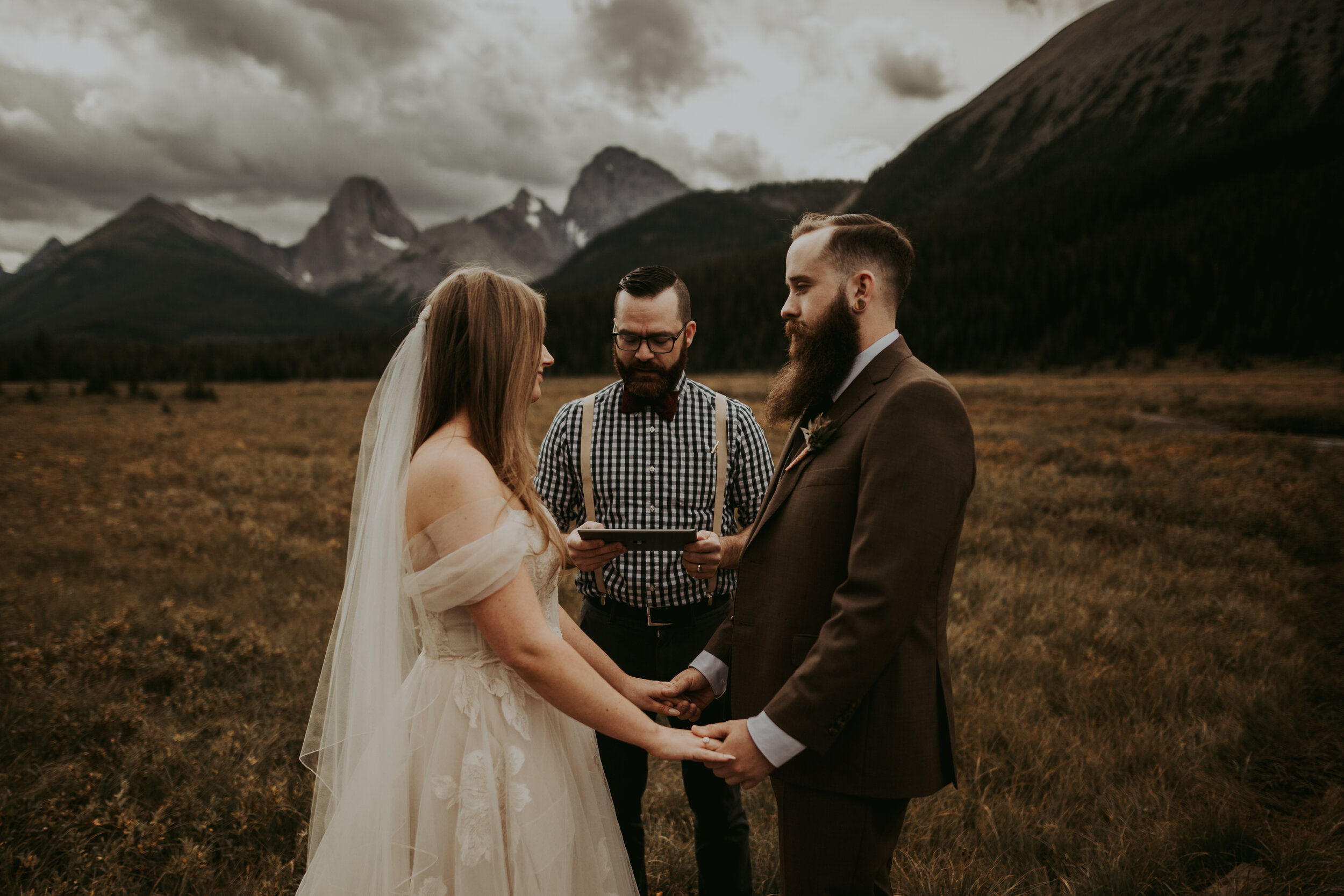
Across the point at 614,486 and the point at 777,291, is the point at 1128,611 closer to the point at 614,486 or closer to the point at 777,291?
the point at 614,486

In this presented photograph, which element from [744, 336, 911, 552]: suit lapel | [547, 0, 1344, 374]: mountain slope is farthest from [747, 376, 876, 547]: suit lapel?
[547, 0, 1344, 374]: mountain slope

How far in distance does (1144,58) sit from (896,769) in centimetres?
22694

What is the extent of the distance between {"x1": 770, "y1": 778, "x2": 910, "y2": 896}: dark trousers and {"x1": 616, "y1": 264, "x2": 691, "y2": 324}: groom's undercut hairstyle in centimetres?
224

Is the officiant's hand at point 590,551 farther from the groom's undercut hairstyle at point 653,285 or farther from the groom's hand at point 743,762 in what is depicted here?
the groom's undercut hairstyle at point 653,285

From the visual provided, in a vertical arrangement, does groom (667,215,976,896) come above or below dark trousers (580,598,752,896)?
above

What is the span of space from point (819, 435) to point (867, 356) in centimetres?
35

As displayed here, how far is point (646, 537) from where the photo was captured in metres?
2.41

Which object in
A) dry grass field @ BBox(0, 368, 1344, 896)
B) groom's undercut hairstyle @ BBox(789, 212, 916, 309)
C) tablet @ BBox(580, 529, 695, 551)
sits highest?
groom's undercut hairstyle @ BBox(789, 212, 916, 309)

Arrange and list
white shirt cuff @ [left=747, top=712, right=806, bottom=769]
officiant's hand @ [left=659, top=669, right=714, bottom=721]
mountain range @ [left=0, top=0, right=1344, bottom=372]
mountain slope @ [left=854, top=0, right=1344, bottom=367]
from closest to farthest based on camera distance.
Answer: white shirt cuff @ [left=747, top=712, right=806, bottom=769] → officiant's hand @ [left=659, top=669, right=714, bottom=721] → mountain range @ [left=0, top=0, right=1344, bottom=372] → mountain slope @ [left=854, top=0, right=1344, bottom=367]

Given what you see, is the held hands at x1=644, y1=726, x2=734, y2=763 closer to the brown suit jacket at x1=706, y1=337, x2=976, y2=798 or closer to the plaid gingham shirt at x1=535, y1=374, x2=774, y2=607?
the brown suit jacket at x1=706, y1=337, x2=976, y2=798

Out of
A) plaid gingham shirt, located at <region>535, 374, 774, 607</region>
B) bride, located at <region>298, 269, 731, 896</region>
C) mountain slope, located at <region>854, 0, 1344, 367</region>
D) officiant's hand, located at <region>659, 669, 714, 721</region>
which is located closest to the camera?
bride, located at <region>298, 269, 731, 896</region>

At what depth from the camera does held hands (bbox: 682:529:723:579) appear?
283 centimetres

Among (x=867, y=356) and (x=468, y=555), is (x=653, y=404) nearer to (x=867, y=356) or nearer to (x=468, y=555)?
(x=867, y=356)

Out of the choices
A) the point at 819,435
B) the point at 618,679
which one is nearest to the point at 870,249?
the point at 819,435
